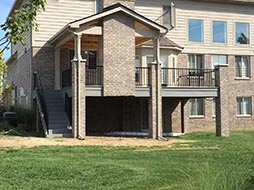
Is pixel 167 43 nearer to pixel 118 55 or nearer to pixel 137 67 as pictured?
pixel 137 67

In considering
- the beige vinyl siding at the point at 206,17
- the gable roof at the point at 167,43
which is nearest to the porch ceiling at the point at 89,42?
the gable roof at the point at 167,43

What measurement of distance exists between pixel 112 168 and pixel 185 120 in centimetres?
1682

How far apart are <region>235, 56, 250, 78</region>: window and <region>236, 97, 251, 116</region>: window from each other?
1600 mm

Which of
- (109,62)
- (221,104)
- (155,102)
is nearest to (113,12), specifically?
(109,62)

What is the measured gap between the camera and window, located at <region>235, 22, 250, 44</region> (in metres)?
30.3

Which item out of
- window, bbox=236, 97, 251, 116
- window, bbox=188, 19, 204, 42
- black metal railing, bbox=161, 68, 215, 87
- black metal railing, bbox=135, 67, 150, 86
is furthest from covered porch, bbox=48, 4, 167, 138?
window, bbox=236, 97, 251, 116

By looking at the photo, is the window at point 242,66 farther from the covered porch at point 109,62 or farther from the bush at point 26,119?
the bush at point 26,119

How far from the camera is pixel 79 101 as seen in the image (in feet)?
63.8

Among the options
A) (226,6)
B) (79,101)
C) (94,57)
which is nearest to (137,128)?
(94,57)

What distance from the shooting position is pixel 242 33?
30.5 m

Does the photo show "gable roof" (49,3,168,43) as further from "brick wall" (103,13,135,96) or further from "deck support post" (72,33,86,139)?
"deck support post" (72,33,86,139)

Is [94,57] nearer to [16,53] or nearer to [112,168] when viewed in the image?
[16,53]

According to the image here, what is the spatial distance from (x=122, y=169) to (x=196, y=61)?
1901cm

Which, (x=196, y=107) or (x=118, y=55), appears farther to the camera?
(x=196, y=107)
